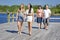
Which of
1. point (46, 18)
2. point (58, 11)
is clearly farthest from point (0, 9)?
point (46, 18)

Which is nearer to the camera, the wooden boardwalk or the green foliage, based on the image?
the wooden boardwalk

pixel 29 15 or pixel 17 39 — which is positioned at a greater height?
pixel 29 15

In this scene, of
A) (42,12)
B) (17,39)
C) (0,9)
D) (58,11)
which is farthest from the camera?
(0,9)

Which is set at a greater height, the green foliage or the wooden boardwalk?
the wooden boardwalk

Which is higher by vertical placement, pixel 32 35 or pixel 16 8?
pixel 32 35

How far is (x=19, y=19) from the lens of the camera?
1455 cm

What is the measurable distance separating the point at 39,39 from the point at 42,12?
16.7 ft

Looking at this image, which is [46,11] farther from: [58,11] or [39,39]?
[58,11]

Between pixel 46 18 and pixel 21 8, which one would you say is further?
pixel 46 18

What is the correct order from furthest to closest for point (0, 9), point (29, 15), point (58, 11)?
point (0, 9), point (58, 11), point (29, 15)

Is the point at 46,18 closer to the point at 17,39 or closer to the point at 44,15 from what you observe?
the point at 44,15

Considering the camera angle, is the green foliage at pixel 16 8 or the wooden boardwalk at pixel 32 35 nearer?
the wooden boardwalk at pixel 32 35

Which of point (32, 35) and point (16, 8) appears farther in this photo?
point (16, 8)

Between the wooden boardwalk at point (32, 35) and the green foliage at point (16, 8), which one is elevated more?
the wooden boardwalk at point (32, 35)
